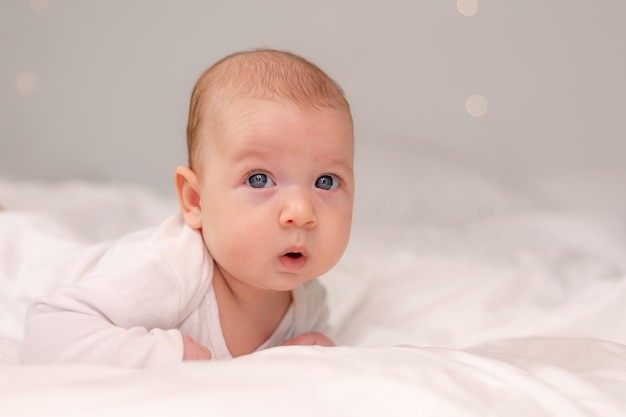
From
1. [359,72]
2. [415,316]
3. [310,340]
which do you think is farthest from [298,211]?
[359,72]

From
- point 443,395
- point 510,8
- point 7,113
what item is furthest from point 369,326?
point 7,113

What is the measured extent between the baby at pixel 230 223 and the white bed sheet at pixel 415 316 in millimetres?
160

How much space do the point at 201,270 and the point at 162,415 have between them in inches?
17.9

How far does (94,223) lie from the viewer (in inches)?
78.3

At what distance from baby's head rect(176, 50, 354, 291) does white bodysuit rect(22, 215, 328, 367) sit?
0.18 ft

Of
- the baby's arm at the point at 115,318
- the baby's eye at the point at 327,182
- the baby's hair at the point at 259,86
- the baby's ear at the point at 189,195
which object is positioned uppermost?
the baby's hair at the point at 259,86

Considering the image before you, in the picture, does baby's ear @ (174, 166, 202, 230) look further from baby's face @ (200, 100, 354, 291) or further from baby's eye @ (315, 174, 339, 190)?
baby's eye @ (315, 174, 339, 190)


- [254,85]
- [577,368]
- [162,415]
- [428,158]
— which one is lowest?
[162,415]

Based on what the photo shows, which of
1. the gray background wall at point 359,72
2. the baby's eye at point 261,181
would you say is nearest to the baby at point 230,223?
the baby's eye at point 261,181

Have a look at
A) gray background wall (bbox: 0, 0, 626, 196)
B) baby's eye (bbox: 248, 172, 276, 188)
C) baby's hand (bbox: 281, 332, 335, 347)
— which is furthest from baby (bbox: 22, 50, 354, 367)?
gray background wall (bbox: 0, 0, 626, 196)

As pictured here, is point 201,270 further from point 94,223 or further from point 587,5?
point 587,5

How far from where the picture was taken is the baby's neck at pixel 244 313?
48.7 inches

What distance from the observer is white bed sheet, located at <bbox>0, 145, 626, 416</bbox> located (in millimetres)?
782

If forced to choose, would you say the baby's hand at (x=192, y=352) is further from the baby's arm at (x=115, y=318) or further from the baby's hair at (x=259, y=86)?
the baby's hair at (x=259, y=86)
